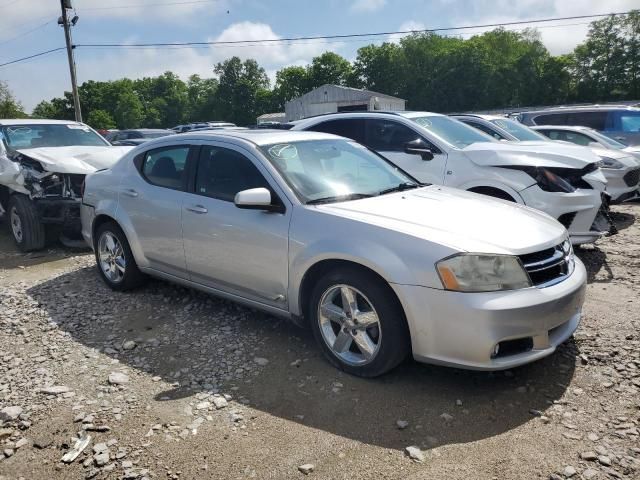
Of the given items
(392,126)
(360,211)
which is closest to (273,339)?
(360,211)

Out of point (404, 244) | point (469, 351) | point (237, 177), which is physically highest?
point (237, 177)

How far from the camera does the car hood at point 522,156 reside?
19.0ft

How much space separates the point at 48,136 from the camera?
804 centimetres

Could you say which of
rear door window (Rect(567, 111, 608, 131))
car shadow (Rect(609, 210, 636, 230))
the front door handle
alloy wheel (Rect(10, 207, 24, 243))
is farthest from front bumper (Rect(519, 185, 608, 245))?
rear door window (Rect(567, 111, 608, 131))

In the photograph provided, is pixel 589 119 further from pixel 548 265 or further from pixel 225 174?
pixel 225 174

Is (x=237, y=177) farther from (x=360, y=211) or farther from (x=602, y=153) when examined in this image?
(x=602, y=153)

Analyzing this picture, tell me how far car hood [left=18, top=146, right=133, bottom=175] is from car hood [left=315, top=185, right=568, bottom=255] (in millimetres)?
4758

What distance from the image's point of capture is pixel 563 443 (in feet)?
8.74

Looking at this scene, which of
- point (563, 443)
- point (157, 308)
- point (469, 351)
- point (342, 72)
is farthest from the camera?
point (342, 72)

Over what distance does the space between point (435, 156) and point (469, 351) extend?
380 centimetres

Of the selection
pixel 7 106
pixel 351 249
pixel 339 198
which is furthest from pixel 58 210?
pixel 7 106

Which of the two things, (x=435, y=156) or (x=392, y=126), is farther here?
(x=392, y=126)

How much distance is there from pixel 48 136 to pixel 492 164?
669cm

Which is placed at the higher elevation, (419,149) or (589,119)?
(589,119)
